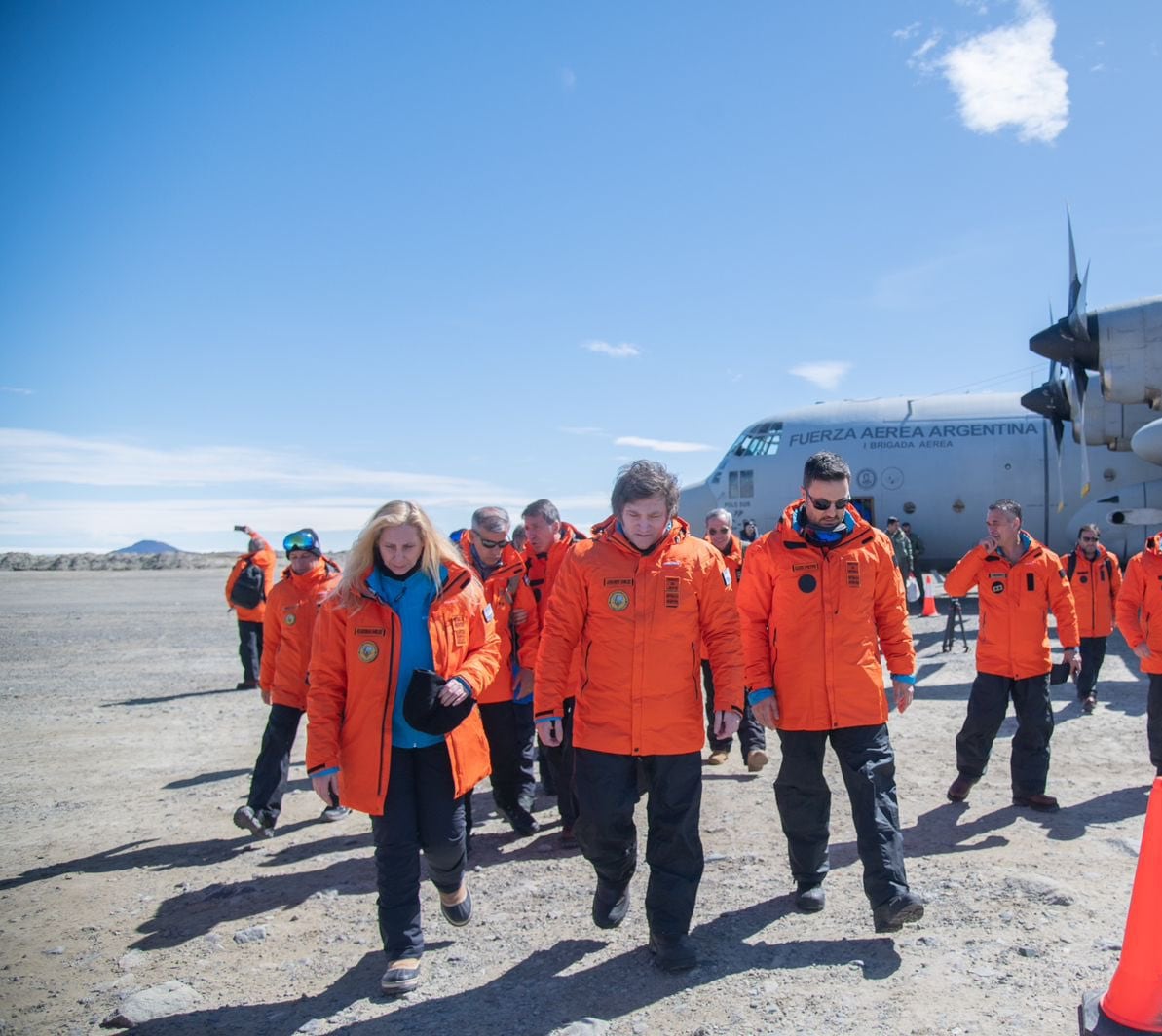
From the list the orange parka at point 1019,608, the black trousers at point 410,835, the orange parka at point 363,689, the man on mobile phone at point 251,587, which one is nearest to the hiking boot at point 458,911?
the black trousers at point 410,835

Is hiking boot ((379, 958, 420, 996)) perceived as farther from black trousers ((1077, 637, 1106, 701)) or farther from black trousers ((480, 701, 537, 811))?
black trousers ((1077, 637, 1106, 701))

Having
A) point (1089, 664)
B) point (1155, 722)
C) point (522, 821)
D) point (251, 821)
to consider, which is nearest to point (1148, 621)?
point (1155, 722)

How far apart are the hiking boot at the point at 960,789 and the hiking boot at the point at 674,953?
2856mm

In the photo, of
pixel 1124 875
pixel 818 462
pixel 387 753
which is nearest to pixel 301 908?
pixel 387 753

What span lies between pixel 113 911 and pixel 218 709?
5.63 meters

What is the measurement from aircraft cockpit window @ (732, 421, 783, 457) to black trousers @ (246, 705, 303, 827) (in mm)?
14697

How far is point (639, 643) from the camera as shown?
362 cm

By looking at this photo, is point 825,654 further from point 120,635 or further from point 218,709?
point 120,635

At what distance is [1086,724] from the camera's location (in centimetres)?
765

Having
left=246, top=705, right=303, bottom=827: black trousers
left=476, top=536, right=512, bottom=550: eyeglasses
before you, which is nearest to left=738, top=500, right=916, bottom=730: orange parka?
left=476, top=536, right=512, bottom=550: eyeglasses

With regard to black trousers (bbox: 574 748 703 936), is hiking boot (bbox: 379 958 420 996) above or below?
below

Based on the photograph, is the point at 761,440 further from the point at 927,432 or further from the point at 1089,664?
the point at 1089,664

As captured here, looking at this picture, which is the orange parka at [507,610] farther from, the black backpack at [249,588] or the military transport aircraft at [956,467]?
the military transport aircraft at [956,467]

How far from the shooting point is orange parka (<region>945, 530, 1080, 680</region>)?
5531mm
